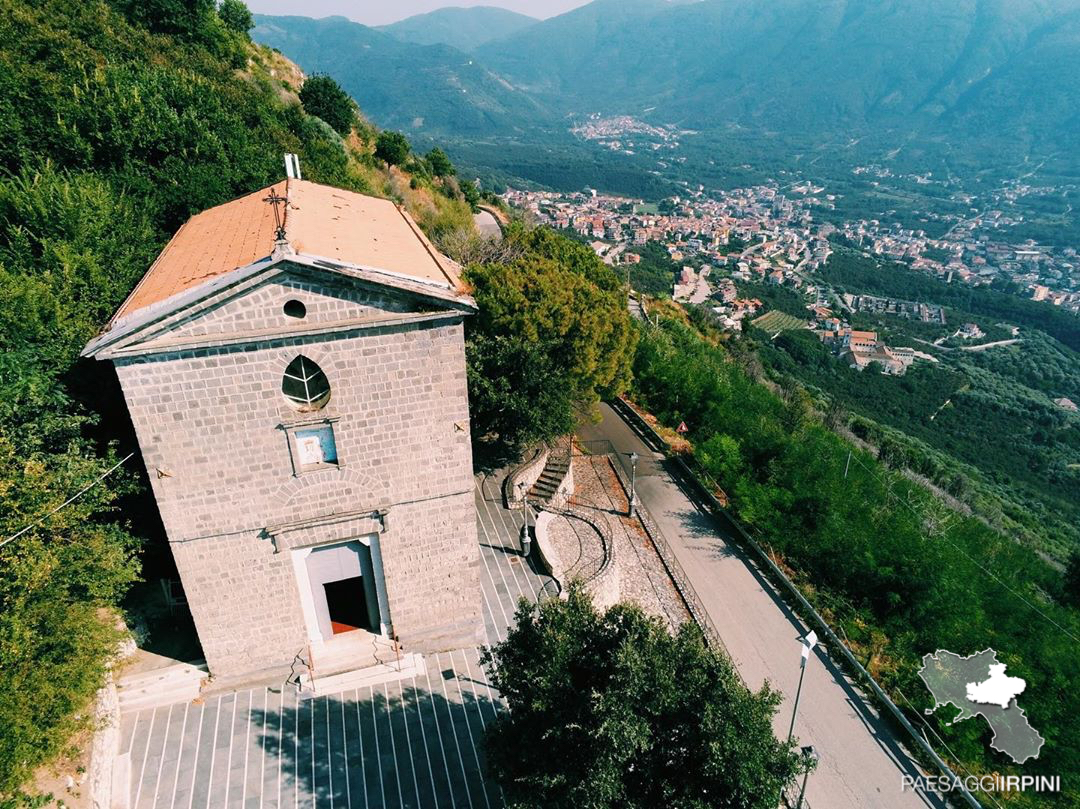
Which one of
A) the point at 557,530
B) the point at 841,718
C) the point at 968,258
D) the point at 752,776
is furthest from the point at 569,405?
the point at 968,258

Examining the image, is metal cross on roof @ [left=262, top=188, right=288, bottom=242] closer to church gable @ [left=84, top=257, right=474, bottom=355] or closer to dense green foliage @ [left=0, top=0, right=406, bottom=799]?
church gable @ [left=84, top=257, right=474, bottom=355]

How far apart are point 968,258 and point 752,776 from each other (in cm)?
20499

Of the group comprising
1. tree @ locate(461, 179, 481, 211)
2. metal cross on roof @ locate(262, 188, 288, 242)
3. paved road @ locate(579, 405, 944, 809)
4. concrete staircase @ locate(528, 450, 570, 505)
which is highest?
metal cross on roof @ locate(262, 188, 288, 242)

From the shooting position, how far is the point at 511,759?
966 centimetres

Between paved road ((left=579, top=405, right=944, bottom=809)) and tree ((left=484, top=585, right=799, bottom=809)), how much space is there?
6.22 m

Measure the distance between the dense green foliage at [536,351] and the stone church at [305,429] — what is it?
6.39 m

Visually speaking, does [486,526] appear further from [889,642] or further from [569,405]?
[889,642]

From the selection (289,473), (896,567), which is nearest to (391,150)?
(289,473)

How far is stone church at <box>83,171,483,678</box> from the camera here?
415 inches

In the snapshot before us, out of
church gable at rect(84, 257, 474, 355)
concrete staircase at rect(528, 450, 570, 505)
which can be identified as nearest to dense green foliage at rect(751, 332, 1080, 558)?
concrete staircase at rect(528, 450, 570, 505)

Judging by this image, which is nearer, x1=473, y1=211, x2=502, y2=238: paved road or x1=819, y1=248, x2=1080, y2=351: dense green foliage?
x1=473, y1=211, x2=502, y2=238: paved road

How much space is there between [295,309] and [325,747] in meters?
8.61

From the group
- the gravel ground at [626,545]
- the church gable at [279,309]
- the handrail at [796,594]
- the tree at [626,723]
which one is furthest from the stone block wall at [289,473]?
the handrail at [796,594]

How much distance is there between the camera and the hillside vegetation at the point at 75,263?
10352 millimetres
